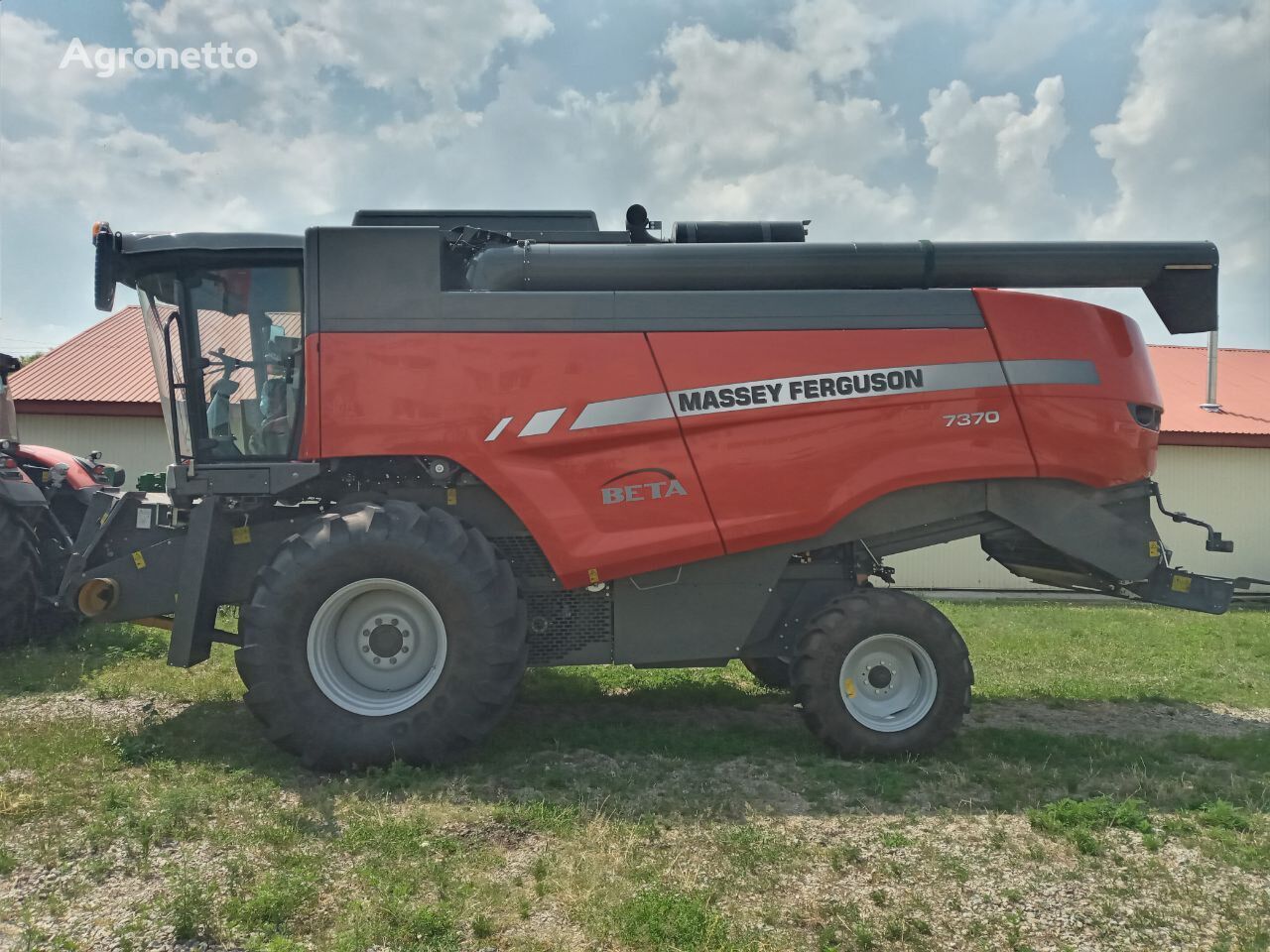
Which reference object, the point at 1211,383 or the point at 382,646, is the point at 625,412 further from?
the point at 1211,383

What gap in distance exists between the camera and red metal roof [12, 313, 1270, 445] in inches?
541

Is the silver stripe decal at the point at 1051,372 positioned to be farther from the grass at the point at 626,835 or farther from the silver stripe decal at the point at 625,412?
the grass at the point at 626,835

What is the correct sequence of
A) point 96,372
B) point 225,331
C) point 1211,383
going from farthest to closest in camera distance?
1. point 1211,383
2. point 96,372
3. point 225,331

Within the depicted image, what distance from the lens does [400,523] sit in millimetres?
5094

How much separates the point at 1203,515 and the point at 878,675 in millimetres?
13734

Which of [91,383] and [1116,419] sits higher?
[91,383]

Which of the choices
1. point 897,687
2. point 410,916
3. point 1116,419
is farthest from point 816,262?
point 410,916

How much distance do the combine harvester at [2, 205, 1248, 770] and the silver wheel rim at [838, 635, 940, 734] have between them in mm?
21

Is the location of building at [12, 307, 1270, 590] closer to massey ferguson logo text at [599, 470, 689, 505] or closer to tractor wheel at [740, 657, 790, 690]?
tractor wheel at [740, 657, 790, 690]

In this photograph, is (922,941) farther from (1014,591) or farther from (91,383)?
(91,383)

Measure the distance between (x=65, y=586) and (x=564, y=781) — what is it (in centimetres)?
348

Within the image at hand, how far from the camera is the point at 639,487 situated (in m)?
5.42

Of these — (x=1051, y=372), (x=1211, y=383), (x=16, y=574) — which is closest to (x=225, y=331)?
(x=16, y=574)

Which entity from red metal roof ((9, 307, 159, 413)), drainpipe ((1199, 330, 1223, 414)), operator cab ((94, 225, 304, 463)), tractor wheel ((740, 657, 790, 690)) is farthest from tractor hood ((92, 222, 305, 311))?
drainpipe ((1199, 330, 1223, 414))
